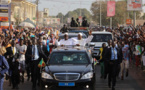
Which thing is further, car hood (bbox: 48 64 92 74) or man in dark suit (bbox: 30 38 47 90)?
man in dark suit (bbox: 30 38 47 90)

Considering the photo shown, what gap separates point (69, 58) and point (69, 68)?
0.83 m

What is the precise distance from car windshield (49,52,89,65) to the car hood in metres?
0.42

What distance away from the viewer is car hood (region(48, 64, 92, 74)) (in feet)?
40.5

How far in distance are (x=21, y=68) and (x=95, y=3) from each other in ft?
293

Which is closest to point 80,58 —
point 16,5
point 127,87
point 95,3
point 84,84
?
point 84,84

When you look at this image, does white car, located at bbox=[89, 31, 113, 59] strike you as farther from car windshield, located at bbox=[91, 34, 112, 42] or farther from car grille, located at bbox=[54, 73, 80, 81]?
car grille, located at bbox=[54, 73, 80, 81]

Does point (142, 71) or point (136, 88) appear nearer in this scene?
point (136, 88)

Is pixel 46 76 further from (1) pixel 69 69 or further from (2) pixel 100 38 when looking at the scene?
(2) pixel 100 38

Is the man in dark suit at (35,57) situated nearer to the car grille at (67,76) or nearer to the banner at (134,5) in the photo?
the car grille at (67,76)

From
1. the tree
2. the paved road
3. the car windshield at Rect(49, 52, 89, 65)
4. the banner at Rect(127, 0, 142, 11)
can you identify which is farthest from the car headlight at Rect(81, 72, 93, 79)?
the tree

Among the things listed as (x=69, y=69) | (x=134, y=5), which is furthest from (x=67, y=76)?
(x=134, y=5)

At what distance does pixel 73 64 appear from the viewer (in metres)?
13.0

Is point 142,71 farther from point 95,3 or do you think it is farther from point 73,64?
point 95,3

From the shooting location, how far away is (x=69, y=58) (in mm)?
13344
